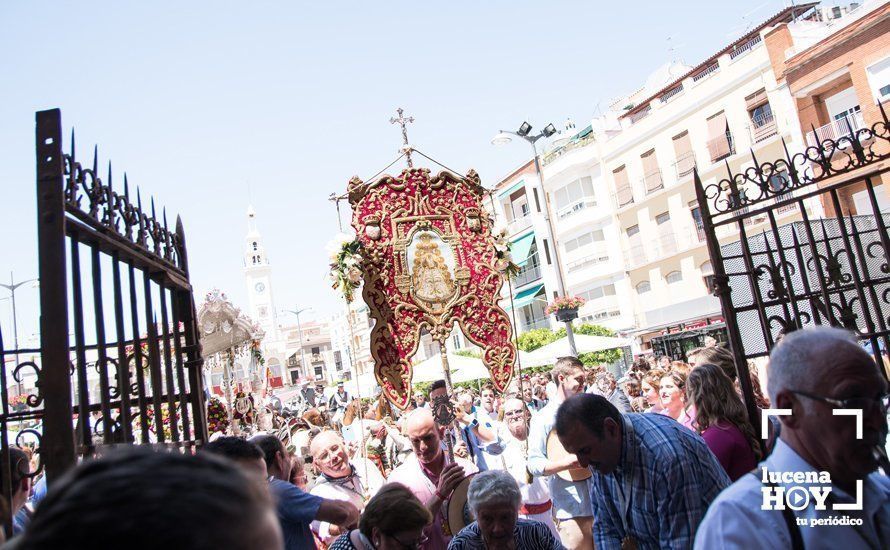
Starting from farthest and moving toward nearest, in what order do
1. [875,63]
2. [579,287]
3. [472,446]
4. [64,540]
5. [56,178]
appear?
[579,287]
[875,63]
[472,446]
[56,178]
[64,540]

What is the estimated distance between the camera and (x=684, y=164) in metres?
25.9

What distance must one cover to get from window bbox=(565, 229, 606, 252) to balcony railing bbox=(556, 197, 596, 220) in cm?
116

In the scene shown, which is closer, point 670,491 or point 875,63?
point 670,491

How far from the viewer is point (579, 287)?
3111 cm

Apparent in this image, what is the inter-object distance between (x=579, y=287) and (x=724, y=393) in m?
27.7

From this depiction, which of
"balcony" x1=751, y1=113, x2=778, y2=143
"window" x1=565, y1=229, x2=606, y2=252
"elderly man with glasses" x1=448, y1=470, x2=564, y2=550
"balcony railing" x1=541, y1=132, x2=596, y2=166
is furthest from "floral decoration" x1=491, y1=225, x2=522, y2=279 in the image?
"balcony railing" x1=541, y1=132, x2=596, y2=166

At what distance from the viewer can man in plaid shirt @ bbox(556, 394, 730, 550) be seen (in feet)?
9.81

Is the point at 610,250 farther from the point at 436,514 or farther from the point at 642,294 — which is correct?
the point at 436,514

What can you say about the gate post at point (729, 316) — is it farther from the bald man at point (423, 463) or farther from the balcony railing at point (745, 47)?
the balcony railing at point (745, 47)

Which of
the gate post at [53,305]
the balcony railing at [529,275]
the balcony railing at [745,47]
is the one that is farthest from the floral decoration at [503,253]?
the balcony railing at [529,275]

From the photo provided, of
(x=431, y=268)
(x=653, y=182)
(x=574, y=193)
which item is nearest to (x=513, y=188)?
(x=574, y=193)

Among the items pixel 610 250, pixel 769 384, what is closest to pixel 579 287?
pixel 610 250

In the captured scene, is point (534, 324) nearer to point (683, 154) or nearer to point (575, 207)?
point (575, 207)

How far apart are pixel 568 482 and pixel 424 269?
226 cm
